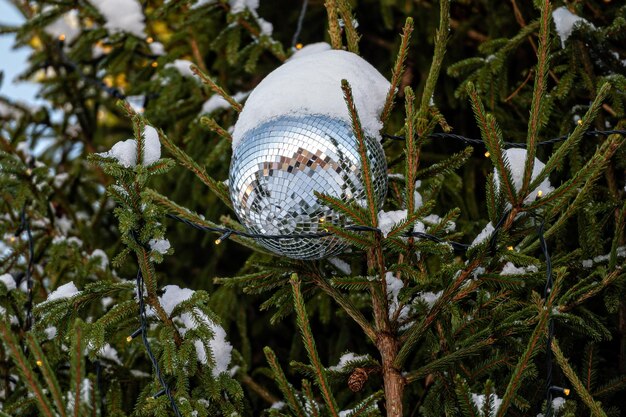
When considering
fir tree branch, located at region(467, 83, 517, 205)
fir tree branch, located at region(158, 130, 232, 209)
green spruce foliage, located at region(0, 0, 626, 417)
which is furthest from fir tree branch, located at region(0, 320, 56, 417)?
fir tree branch, located at region(467, 83, 517, 205)

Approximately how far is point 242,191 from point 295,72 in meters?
0.39

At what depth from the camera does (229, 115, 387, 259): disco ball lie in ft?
5.26

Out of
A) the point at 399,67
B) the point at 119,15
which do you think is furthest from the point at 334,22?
the point at 119,15

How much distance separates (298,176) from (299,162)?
1.4 inches

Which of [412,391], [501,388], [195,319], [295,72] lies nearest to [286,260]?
[195,319]

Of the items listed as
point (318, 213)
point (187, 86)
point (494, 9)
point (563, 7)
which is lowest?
point (318, 213)

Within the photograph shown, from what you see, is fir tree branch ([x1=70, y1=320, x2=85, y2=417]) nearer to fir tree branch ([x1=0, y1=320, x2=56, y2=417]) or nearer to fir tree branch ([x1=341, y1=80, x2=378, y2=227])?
fir tree branch ([x1=0, y1=320, x2=56, y2=417])

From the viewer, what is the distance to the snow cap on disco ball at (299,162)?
1.61 m

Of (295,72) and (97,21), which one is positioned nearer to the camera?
(295,72)

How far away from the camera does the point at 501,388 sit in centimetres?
197

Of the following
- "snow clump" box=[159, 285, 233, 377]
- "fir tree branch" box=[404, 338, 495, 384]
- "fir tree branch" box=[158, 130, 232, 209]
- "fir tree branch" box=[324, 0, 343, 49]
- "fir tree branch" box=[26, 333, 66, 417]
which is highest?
"fir tree branch" box=[324, 0, 343, 49]

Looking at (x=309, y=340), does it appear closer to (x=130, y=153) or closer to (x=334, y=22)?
(x=130, y=153)

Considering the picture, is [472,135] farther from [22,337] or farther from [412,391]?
[22,337]

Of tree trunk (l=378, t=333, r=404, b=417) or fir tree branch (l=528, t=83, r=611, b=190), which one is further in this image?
tree trunk (l=378, t=333, r=404, b=417)
